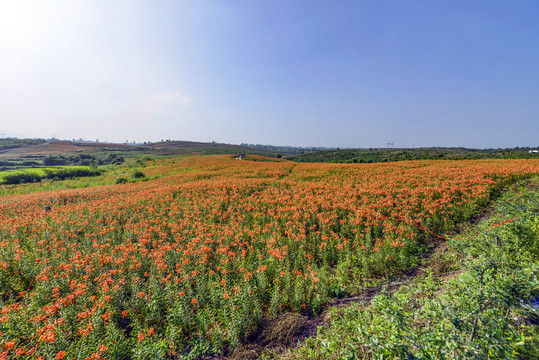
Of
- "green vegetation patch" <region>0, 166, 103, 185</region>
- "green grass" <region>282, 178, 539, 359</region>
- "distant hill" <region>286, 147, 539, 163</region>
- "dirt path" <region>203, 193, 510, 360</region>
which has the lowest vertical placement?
"green vegetation patch" <region>0, 166, 103, 185</region>

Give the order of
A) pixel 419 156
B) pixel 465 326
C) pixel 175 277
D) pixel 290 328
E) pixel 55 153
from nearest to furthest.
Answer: pixel 465 326, pixel 290 328, pixel 175 277, pixel 419 156, pixel 55 153

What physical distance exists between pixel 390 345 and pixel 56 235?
11488mm

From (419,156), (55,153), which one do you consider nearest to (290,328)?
(419,156)

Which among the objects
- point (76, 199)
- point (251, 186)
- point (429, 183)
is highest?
point (429, 183)

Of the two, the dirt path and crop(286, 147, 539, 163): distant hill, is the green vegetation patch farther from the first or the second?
crop(286, 147, 539, 163): distant hill

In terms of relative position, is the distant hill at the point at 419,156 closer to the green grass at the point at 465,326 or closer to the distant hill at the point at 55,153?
the distant hill at the point at 55,153

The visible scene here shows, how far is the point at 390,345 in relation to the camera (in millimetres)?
1944

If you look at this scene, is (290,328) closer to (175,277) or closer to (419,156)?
(175,277)

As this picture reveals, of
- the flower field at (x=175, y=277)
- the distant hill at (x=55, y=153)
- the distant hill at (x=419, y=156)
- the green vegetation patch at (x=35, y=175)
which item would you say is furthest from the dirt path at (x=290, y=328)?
the distant hill at (x=55, y=153)

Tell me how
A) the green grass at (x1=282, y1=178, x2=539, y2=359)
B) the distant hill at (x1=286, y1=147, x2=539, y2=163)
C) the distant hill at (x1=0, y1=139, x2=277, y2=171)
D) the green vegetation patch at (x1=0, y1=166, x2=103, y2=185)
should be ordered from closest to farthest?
the green grass at (x1=282, y1=178, x2=539, y2=359) < the green vegetation patch at (x1=0, y1=166, x2=103, y2=185) < the distant hill at (x1=286, y1=147, x2=539, y2=163) < the distant hill at (x1=0, y1=139, x2=277, y2=171)

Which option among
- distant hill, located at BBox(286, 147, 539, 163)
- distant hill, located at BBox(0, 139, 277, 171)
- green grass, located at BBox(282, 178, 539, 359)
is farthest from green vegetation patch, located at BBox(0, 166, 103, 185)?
distant hill, located at BBox(286, 147, 539, 163)

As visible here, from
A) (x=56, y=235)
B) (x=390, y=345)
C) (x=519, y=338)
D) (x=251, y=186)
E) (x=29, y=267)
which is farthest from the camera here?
(x=251, y=186)

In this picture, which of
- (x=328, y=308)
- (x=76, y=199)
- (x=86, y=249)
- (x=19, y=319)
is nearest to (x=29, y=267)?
(x=86, y=249)

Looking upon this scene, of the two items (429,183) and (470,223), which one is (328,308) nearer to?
(470,223)
